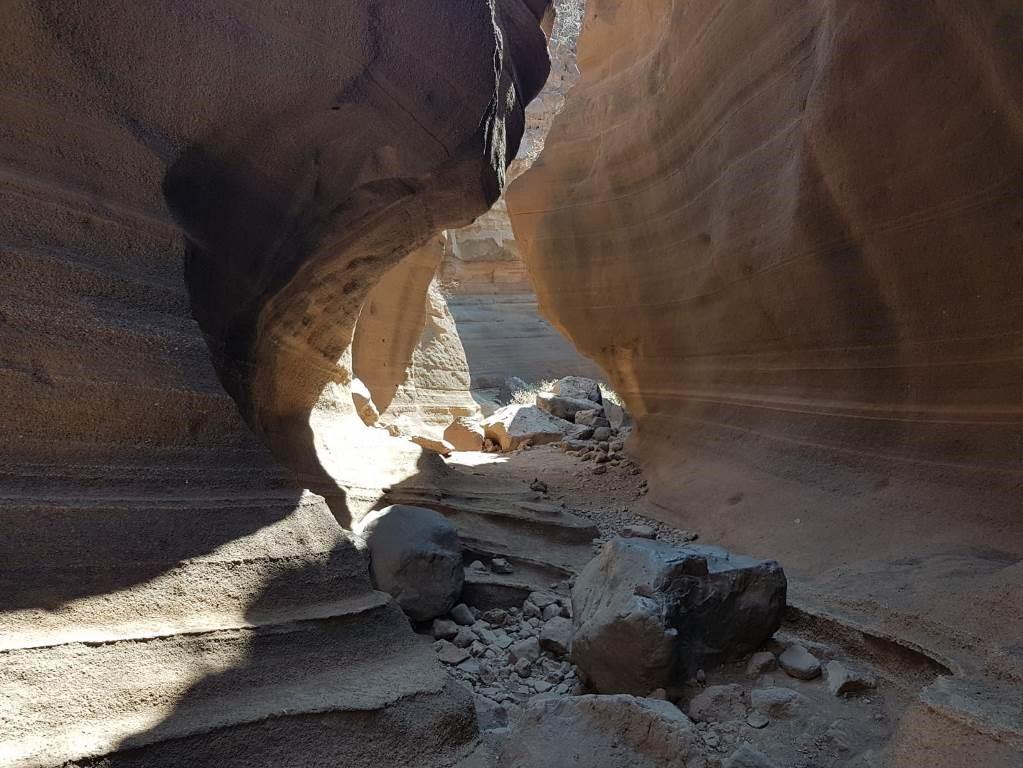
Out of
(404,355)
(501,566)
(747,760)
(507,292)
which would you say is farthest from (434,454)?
(507,292)

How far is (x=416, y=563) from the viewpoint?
266 cm

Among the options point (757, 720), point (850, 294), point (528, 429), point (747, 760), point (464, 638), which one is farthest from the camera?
point (528, 429)

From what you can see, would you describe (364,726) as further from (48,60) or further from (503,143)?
(503,143)

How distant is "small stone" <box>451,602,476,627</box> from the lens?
8.90 ft

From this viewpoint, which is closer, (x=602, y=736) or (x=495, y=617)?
(x=602, y=736)

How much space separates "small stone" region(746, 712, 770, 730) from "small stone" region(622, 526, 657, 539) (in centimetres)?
212

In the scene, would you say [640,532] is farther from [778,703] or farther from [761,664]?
[778,703]

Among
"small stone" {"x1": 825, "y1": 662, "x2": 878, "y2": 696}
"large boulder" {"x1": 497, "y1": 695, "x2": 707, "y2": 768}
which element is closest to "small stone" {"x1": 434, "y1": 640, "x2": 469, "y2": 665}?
"large boulder" {"x1": 497, "y1": 695, "x2": 707, "y2": 768}

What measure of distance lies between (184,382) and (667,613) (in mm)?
1824

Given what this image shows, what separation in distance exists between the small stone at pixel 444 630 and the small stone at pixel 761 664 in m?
1.18

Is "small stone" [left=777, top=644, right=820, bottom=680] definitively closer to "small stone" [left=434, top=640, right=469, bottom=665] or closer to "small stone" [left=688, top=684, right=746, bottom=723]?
"small stone" [left=688, top=684, right=746, bottom=723]

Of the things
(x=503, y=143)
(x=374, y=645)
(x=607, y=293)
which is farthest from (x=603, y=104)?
(x=374, y=645)

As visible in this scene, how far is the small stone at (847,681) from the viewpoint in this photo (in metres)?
2.06

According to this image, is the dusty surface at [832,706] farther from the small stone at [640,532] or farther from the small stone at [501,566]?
the small stone at [640,532]
